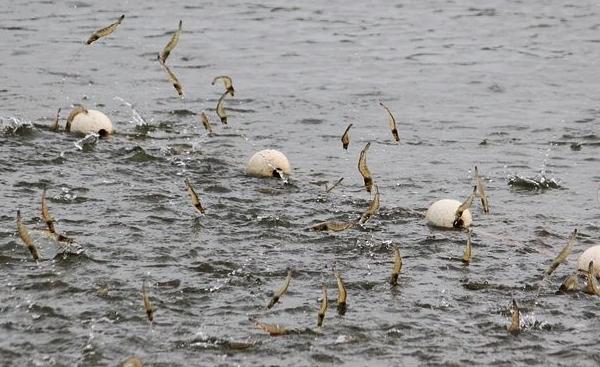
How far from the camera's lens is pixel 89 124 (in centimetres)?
1043

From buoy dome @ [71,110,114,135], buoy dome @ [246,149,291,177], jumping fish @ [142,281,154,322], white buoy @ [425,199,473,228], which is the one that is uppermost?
jumping fish @ [142,281,154,322]

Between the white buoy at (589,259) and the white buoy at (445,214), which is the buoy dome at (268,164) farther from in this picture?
the white buoy at (589,259)

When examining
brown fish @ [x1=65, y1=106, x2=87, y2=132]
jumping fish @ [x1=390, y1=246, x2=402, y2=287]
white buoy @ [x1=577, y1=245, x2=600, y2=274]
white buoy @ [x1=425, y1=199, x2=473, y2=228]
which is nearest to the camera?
jumping fish @ [x1=390, y1=246, x2=402, y2=287]

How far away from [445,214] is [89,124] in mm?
3747

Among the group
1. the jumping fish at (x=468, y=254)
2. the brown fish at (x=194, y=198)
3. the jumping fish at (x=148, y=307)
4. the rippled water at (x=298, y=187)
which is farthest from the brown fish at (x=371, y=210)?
the jumping fish at (x=148, y=307)

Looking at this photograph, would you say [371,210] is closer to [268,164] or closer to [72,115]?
[268,164]

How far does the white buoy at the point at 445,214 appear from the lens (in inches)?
330

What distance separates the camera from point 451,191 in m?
9.52

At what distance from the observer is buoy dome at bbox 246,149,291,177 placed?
9.50 meters

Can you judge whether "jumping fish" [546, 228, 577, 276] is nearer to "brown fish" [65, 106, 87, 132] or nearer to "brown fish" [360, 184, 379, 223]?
"brown fish" [360, 184, 379, 223]

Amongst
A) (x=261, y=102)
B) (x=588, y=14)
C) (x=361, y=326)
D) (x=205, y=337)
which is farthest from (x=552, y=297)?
(x=588, y=14)

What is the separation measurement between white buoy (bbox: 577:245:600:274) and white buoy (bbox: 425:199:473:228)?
3.83 ft

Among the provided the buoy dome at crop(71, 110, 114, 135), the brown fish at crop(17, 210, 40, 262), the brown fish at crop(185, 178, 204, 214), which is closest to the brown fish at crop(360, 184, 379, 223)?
the brown fish at crop(185, 178, 204, 214)

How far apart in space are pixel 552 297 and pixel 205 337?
229 cm
